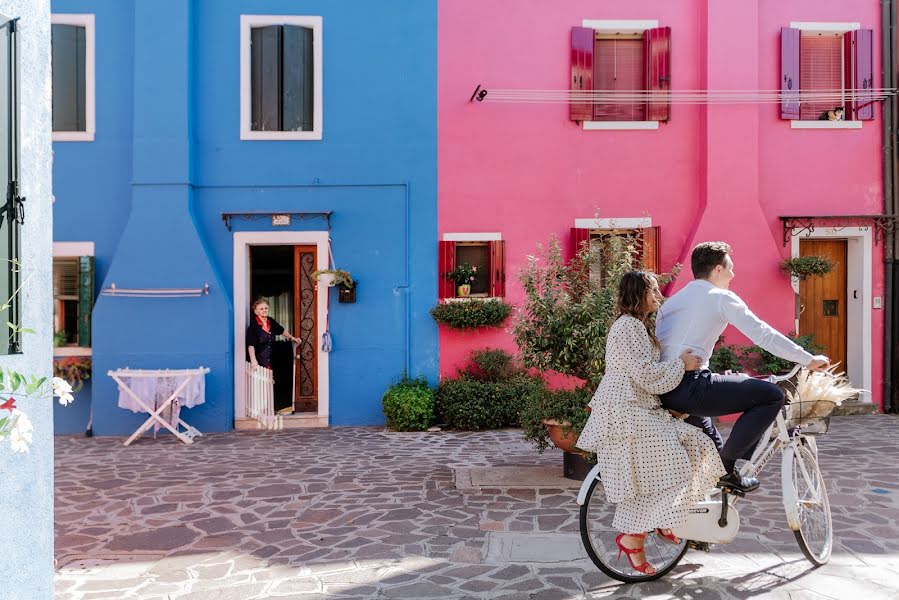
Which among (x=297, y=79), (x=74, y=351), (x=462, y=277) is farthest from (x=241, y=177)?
(x=462, y=277)

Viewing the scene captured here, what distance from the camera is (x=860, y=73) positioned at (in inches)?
422

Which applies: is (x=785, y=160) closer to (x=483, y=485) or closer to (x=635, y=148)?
(x=635, y=148)

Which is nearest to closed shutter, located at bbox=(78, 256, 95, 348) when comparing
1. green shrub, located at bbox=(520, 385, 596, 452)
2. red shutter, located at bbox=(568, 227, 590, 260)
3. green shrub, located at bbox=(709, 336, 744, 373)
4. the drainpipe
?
green shrub, located at bbox=(520, 385, 596, 452)

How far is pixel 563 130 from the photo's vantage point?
35.1 feet

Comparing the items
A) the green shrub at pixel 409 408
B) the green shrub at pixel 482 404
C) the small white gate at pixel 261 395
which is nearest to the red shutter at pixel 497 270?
the green shrub at pixel 482 404

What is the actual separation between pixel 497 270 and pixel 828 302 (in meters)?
5.18

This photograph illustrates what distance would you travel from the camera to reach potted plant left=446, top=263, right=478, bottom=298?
10.4m

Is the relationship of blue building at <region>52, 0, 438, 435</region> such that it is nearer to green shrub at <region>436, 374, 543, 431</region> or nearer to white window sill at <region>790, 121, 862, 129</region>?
green shrub at <region>436, 374, 543, 431</region>

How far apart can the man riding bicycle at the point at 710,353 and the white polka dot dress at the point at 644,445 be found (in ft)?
0.40

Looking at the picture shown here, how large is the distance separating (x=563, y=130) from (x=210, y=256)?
5.40 m

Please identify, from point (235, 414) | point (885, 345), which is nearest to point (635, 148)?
point (885, 345)

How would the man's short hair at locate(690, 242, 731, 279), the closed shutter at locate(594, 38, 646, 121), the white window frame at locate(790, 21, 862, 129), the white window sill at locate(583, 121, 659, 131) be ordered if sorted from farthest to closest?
the closed shutter at locate(594, 38, 646, 121) → the white window frame at locate(790, 21, 862, 129) → the white window sill at locate(583, 121, 659, 131) → the man's short hair at locate(690, 242, 731, 279)

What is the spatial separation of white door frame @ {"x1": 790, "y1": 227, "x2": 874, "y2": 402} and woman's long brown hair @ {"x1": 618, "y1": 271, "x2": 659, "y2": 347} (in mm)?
7541

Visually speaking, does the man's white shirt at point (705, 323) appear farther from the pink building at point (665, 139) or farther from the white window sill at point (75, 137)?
the white window sill at point (75, 137)
